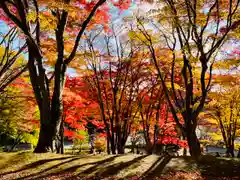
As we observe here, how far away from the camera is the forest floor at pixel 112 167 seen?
6.52m

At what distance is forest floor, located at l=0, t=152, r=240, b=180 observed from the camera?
6.52 meters

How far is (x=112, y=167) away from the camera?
7125mm

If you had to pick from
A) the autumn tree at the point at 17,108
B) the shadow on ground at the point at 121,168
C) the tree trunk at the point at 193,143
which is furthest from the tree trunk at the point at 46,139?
the autumn tree at the point at 17,108

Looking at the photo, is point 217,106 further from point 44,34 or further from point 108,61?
point 44,34

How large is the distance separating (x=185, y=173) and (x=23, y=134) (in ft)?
68.9

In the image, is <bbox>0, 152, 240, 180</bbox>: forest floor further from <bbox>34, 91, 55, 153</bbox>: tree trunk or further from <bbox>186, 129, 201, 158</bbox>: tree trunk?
<bbox>186, 129, 201, 158</bbox>: tree trunk

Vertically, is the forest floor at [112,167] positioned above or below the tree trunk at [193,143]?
below

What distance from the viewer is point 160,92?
16.0 meters

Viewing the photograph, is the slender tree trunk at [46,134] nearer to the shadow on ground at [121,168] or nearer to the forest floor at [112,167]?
the forest floor at [112,167]

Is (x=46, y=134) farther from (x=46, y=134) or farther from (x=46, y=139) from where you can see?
(x=46, y=139)

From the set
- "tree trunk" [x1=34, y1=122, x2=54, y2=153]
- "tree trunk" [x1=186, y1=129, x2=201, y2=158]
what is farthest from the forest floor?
"tree trunk" [x1=186, y1=129, x2=201, y2=158]

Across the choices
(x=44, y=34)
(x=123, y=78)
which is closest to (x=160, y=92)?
(x=123, y=78)

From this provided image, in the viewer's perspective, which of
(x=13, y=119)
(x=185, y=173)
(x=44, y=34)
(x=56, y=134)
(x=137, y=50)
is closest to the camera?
(x=185, y=173)

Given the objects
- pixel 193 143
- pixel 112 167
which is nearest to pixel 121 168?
pixel 112 167
